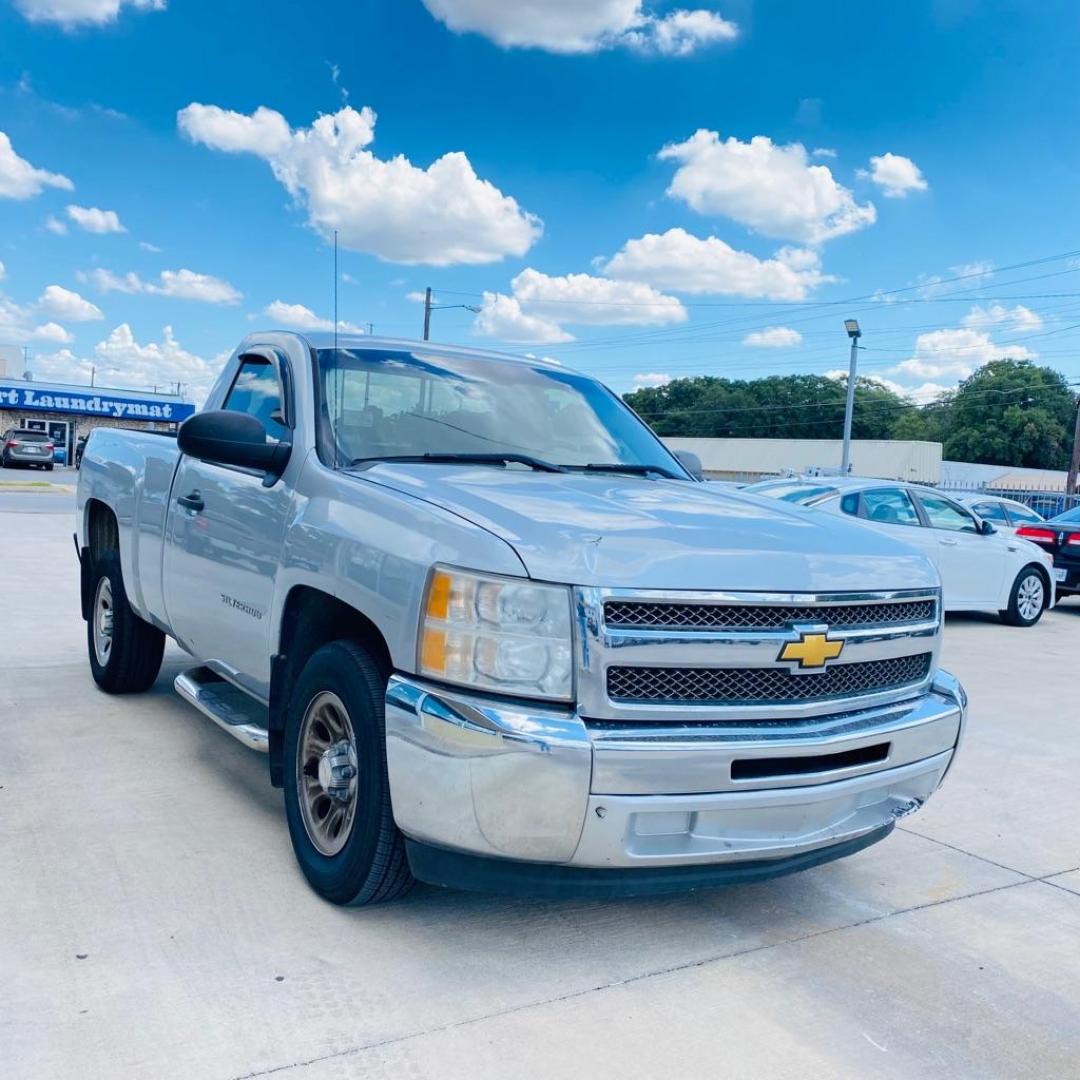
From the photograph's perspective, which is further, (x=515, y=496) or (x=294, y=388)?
(x=294, y=388)

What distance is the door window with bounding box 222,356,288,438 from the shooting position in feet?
13.9

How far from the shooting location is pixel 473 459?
3.94 meters

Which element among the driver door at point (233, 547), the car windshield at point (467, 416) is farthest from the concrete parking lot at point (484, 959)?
the car windshield at point (467, 416)

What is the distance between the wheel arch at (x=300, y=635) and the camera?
11.1 ft

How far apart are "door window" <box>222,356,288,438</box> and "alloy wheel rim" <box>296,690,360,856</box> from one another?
122 centimetres

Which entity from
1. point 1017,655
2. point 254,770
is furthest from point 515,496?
point 1017,655

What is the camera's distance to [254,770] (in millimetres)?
4781

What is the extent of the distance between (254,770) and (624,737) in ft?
8.60

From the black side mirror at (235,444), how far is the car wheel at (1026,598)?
32.7 ft

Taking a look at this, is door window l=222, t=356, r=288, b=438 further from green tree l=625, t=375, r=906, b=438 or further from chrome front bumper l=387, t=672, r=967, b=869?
green tree l=625, t=375, r=906, b=438

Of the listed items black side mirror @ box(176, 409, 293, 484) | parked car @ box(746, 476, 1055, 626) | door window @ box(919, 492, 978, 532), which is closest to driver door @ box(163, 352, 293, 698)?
black side mirror @ box(176, 409, 293, 484)

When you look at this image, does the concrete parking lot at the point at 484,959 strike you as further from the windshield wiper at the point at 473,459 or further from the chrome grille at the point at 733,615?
the windshield wiper at the point at 473,459

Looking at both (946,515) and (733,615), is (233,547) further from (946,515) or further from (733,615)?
(946,515)

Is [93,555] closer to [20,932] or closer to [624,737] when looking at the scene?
[20,932]
